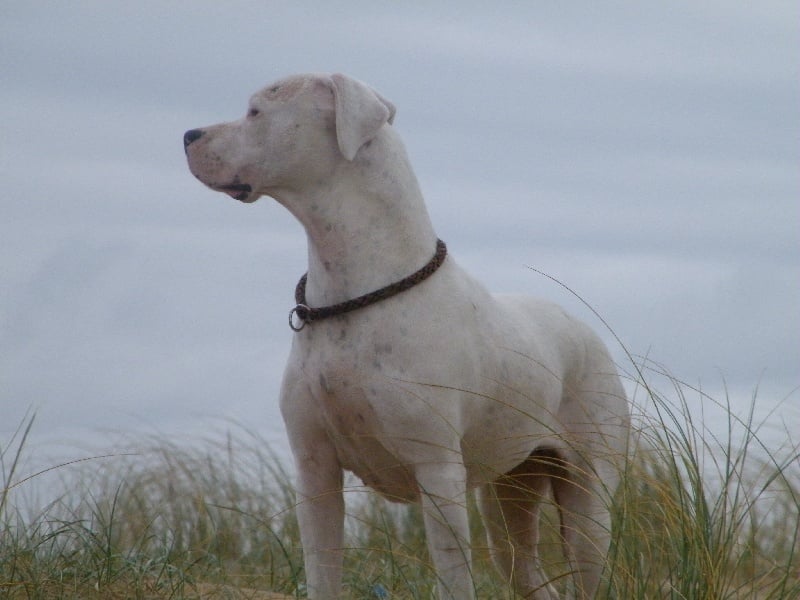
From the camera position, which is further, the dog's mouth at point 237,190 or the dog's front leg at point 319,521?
the dog's front leg at point 319,521

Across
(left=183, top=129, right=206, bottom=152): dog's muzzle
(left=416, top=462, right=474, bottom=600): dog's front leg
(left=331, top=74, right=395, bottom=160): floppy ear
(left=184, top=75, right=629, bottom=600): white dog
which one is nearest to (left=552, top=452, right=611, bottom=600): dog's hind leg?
(left=184, top=75, right=629, bottom=600): white dog

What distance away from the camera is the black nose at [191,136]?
4871 millimetres

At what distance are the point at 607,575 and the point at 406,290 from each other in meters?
1.29

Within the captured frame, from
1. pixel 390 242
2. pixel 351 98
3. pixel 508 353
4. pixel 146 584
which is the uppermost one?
pixel 351 98

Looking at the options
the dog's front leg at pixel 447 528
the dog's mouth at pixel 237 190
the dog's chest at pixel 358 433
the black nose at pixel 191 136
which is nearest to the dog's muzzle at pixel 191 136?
the black nose at pixel 191 136

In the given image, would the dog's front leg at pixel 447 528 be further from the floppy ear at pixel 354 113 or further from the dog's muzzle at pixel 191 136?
the dog's muzzle at pixel 191 136

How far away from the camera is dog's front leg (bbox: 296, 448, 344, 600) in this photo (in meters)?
4.97

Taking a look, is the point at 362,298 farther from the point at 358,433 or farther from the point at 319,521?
the point at 319,521

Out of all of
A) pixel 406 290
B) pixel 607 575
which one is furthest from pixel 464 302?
pixel 607 575

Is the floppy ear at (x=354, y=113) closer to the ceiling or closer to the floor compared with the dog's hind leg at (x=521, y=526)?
closer to the ceiling

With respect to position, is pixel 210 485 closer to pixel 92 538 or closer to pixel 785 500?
pixel 92 538

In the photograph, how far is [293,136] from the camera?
4695 mm

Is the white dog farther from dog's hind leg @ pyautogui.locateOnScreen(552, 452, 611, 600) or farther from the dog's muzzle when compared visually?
dog's hind leg @ pyautogui.locateOnScreen(552, 452, 611, 600)

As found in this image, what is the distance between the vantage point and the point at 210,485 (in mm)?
8227
